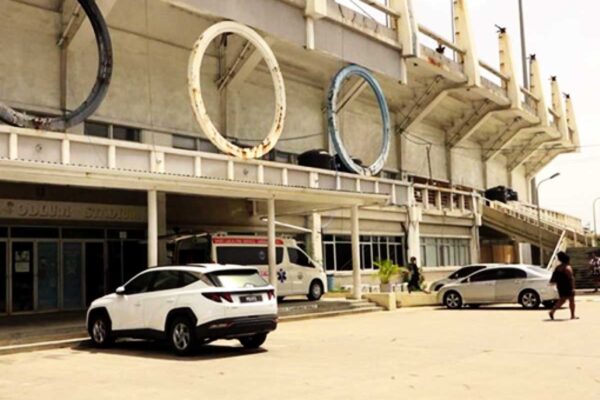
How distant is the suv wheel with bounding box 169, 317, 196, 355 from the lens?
12.4 meters

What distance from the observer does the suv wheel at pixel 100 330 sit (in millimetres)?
14266

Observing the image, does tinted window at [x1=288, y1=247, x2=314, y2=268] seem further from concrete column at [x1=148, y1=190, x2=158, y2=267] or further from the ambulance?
concrete column at [x1=148, y1=190, x2=158, y2=267]

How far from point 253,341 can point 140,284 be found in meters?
2.47

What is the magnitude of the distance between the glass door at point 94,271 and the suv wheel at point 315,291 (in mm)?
7076

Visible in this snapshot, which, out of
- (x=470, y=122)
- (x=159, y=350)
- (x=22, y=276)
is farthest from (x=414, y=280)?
(x=470, y=122)

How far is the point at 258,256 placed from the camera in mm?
23250

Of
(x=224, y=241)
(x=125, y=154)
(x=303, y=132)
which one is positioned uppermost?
(x=303, y=132)

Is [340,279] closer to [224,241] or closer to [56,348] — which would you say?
[224,241]

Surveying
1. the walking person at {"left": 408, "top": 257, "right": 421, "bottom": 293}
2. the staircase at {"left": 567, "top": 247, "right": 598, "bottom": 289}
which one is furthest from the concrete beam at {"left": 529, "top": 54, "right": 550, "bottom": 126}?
the walking person at {"left": 408, "top": 257, "right": 421, "bottom": 293}

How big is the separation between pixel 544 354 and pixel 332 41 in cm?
1931

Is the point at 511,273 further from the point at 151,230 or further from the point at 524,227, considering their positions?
the point at 524,227

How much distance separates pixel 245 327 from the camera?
41.3 feet

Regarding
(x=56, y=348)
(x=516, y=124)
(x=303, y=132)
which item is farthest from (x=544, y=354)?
(x=516, y=124)

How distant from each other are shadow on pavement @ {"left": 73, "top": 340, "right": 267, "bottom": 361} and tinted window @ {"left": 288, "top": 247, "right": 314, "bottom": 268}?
9.86 metres
